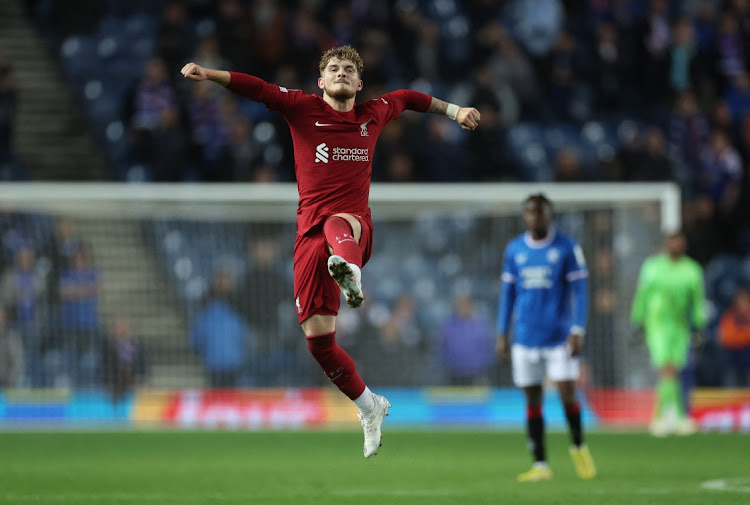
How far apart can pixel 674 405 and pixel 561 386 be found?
16.6ft

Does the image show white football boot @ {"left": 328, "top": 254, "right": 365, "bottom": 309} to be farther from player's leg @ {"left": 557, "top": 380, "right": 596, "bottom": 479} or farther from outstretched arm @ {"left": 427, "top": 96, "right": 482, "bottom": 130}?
player's leg @ {"left": 557, "top": 380, "right": 596, "bottom": 479}

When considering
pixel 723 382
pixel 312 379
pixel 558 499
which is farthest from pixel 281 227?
pixel 558 499

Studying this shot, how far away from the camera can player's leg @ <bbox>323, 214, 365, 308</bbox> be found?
6746mm

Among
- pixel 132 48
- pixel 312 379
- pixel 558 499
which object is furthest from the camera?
pixel 132 48

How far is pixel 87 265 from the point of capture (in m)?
16.2

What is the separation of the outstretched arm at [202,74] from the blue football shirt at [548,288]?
11.8 ft

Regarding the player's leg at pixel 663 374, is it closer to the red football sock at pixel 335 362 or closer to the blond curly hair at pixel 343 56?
the red football sock at pixel 335 362

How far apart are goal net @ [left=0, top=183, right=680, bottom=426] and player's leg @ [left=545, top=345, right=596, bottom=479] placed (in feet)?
19.9

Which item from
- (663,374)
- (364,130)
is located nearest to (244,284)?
(663,374)

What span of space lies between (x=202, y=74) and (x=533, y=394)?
4275 millimetres

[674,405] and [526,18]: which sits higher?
[526,18]

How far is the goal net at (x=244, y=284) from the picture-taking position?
1599 cm

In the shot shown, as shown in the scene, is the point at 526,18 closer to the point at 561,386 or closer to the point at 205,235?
the point at 205,235

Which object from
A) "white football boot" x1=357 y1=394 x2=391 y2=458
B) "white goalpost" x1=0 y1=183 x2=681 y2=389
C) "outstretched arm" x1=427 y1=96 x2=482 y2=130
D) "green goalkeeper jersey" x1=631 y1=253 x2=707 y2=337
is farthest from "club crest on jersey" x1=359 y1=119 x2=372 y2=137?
"white goalpost" x1=0 y1=183 x2=681 y2=389
